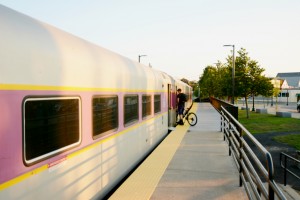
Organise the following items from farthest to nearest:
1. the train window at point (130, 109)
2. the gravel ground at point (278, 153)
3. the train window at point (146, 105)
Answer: the gravel ground at point (278, 153)
the train window at point (146, 105)
the train window at point (130, 109)

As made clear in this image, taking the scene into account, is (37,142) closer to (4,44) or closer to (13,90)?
(13,90)

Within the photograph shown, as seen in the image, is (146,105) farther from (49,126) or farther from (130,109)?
(49,126)

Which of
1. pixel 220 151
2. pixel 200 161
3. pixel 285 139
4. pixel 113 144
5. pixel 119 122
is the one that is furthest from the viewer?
pixel 285 139

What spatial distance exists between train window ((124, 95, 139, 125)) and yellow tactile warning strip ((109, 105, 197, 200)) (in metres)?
1.06

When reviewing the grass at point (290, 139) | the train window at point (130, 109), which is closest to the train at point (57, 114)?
the train window at point (130, 109)

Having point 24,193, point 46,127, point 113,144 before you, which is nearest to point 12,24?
point 46,127

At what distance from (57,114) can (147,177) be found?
287 centimetres

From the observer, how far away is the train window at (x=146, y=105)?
28.3 ft

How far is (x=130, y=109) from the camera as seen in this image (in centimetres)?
716

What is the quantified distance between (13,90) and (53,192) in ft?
4.41

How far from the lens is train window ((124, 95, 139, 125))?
679 cm

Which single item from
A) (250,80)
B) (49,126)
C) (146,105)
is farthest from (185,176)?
(250,80)

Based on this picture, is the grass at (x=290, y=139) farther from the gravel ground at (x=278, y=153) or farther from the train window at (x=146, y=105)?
the train window at (x=146, y=105)

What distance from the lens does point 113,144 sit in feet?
19.1
